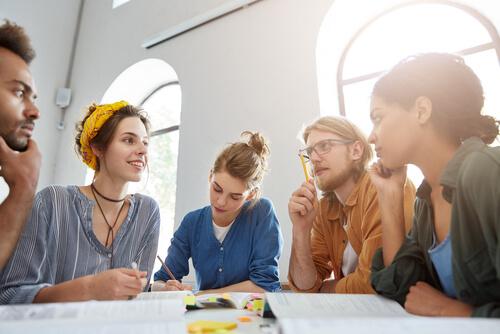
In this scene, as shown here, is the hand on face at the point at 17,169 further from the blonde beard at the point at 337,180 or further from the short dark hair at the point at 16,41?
the blonde beard at the point at 337,180

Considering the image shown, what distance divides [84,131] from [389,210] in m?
1.06

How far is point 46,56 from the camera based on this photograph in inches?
131

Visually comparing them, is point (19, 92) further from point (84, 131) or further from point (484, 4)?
point (484, 4)

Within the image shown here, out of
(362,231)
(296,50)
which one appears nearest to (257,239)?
(362,231)

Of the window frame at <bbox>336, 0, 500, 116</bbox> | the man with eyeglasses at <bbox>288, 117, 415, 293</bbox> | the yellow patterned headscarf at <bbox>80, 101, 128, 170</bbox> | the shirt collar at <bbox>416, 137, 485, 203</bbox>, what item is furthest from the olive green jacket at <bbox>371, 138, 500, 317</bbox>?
the window frame at <bbox>336, 0, 500, 116</bbox>

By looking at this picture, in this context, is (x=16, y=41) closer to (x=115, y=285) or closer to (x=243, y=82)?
(x=115, y=285)

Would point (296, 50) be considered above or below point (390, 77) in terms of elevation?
above

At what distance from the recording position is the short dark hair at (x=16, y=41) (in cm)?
99

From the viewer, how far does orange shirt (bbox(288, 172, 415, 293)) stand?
0.94 metres

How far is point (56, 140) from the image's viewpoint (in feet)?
10.8

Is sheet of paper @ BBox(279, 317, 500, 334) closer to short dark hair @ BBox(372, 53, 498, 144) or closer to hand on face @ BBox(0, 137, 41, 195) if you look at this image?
short dark hair @ BBox(372, 53, 498, 144)

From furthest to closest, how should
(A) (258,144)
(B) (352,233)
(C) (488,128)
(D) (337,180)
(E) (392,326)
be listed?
(A) (258,144) → (D) (337,180) → (B) (352,233) → (C) (488,128) → (E) (392,326)

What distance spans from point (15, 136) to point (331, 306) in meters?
0.96

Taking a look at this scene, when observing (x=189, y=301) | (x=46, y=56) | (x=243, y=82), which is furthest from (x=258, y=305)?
(x=46, y=56)
